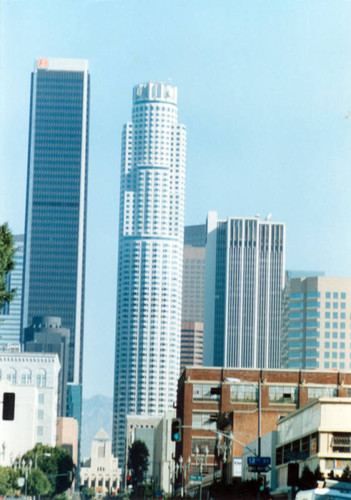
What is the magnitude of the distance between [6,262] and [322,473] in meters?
28.4

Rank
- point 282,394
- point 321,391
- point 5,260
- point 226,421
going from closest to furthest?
point 5,260 < point 226,421 < point 282,394 < point 321,391

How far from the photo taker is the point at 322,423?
64.0 metres

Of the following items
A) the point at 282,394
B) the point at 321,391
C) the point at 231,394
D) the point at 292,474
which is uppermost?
the point at 321,391

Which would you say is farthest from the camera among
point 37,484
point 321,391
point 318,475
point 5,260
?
point 37,484

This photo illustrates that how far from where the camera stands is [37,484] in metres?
146

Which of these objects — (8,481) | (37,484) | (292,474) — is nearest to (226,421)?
(8,481)

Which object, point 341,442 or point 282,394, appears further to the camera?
point 282,394

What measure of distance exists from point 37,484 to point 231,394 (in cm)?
3582

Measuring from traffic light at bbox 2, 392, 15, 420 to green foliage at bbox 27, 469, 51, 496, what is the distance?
112404mm

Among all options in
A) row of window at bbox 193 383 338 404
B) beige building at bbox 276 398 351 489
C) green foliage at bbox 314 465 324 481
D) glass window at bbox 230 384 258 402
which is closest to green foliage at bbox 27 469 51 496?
row of window at bbox 193 383 338 404

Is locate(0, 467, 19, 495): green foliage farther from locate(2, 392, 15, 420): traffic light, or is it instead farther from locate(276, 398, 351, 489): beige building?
locate(2, 392, 15, 420): traffic light

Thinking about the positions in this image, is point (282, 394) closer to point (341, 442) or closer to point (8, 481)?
point (8, 481)

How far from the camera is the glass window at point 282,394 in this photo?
12206cm

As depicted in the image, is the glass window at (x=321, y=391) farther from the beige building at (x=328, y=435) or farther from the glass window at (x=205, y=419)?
the beige building at (x=328, y=435)
